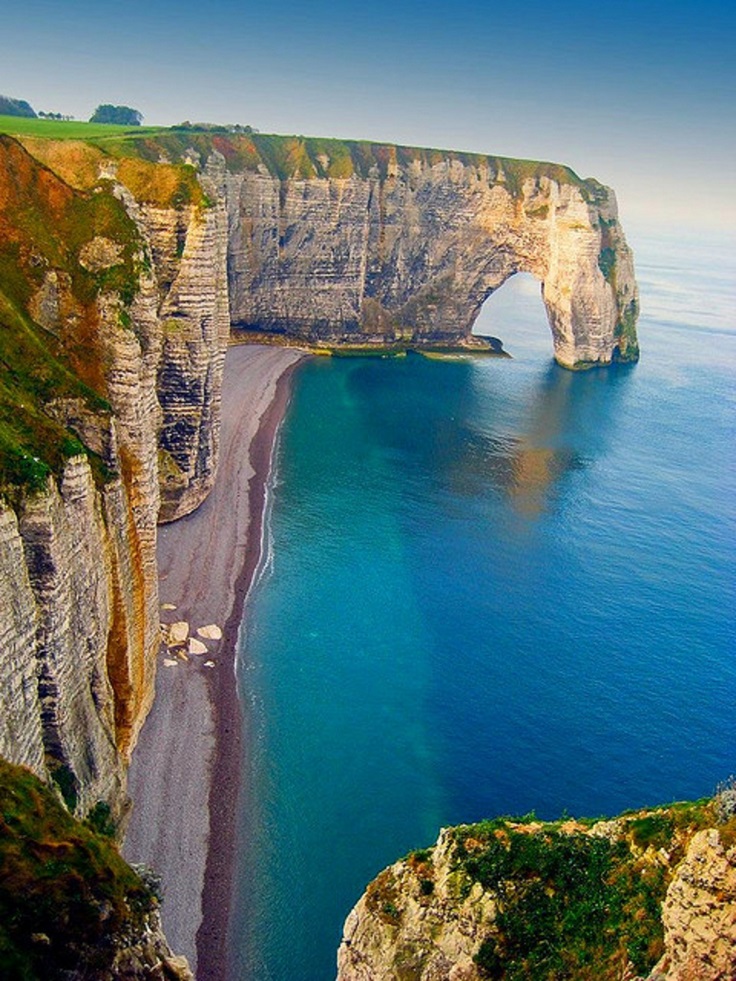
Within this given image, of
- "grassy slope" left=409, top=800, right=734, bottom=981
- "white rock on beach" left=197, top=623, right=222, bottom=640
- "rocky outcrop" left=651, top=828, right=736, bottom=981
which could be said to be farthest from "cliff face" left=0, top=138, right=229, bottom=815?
"rocky outcrop" left=651, top=828, right=736, bottom=981

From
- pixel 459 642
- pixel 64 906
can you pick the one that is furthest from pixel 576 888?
pixel 459 642

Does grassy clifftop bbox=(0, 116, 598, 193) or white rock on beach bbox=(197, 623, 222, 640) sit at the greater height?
grassy clifftop bbox=(0, 116, 598, 193)

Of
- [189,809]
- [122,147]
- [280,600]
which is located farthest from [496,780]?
[122,147]

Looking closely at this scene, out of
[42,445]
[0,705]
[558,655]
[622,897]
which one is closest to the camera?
[622,897]

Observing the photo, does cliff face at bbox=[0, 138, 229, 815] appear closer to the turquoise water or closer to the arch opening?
the turquoise water

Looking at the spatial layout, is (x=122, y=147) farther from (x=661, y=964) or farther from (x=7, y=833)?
(x=661, y=964)

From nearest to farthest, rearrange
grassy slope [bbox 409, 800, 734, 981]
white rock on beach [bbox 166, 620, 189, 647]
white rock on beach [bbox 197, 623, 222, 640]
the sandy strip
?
1. grassy slope [bbox 409, 800, 734, 981]
2. the sandy strip
3. white rock on beach [bbox 166, 620, 189, 647]
4. white rock on beach [bbox 197, 623, 222, 640]

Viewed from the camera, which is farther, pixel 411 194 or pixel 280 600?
pixel 411 194
